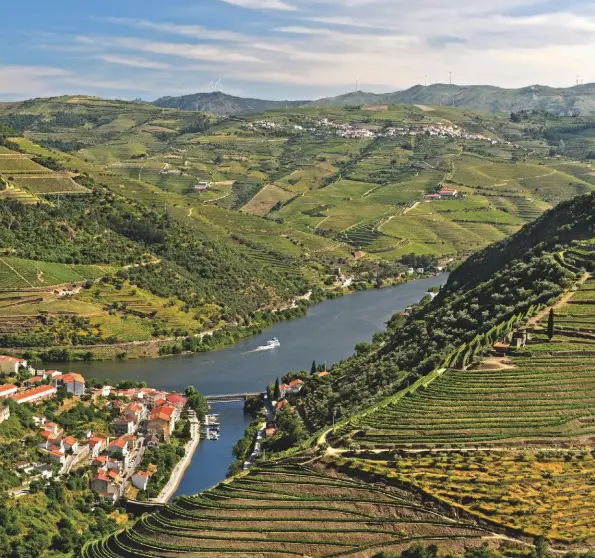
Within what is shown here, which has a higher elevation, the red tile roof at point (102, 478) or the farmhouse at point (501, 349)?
the farmhouse at point (501, 349)

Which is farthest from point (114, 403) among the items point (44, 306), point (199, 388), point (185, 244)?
point (185, 244)

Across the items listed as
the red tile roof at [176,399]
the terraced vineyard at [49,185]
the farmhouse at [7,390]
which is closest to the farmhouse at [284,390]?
the red tile roof at [176,399]

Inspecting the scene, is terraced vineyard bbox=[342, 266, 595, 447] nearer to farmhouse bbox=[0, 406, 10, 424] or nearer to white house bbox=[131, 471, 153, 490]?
white house bbox=[131, 471, 153, 490]

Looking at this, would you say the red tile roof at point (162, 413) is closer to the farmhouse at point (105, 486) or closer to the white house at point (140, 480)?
the white house at point (140, 480)

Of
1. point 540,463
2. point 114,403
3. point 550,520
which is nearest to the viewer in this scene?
point 550,520

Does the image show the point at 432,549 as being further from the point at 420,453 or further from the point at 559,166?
the point at 559,166
